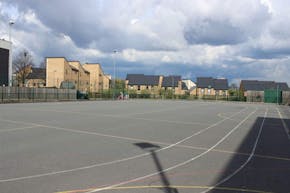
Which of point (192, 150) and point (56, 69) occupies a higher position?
point (56, 69)

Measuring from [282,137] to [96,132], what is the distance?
27.5 feet

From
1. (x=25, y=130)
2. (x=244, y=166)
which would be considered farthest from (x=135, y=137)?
(x=244, y=166)

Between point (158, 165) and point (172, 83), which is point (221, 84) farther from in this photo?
point (158, 165)

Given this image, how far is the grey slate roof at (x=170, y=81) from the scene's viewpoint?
139 m

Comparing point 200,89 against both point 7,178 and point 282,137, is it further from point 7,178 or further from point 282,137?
point 7,178

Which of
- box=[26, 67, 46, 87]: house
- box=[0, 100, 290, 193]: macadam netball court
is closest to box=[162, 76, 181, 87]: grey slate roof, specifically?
box=[26, 67, 46, 87]: house

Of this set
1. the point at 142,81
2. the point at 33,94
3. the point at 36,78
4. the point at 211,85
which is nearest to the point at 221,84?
the point at 211,85

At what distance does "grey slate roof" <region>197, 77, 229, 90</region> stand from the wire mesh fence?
73008 millimetres

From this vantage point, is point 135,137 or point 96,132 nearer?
point 135,137

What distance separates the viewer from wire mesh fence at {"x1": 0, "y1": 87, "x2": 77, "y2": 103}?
176 ft

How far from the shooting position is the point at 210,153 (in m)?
12.7

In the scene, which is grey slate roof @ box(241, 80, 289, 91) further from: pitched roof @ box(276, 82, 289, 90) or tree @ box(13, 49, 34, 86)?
tree @ box(13, 49, 34, 86)

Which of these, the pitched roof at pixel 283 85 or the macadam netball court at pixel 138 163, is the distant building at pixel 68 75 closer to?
the pitched roof at pixel 283 85

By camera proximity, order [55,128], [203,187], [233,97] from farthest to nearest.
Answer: [233,97], [55,128], [203,187]
